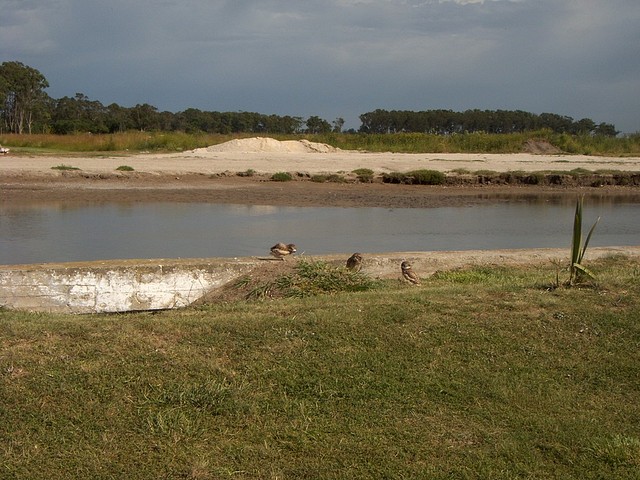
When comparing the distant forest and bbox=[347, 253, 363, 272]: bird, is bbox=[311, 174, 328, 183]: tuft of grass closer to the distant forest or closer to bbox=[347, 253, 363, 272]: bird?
bbox=[347, 253, 363, 272]: bird

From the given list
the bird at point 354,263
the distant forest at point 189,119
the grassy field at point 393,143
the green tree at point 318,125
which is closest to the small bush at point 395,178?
the grassy field at point 393,143

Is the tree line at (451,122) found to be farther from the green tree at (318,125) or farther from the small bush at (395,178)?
the small bush at (395,178)

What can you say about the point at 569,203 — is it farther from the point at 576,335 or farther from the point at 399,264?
the point at 576,335

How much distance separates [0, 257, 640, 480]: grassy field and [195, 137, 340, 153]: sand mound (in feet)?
111

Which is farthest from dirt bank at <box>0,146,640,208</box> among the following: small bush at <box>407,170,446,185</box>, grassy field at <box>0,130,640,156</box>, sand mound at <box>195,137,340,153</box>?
sand mound at <box>195,137,340,153</box>

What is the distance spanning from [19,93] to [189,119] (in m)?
18.1

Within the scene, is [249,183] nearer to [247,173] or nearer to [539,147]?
[247,173]

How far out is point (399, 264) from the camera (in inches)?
312

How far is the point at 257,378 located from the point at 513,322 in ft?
6.07

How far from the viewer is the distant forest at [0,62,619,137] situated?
60.2m

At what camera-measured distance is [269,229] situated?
1523cm

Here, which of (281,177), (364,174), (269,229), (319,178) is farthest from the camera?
(364,174)

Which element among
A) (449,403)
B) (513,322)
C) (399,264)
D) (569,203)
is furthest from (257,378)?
(569,203)

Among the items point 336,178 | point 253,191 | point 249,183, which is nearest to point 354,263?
point 253,191
